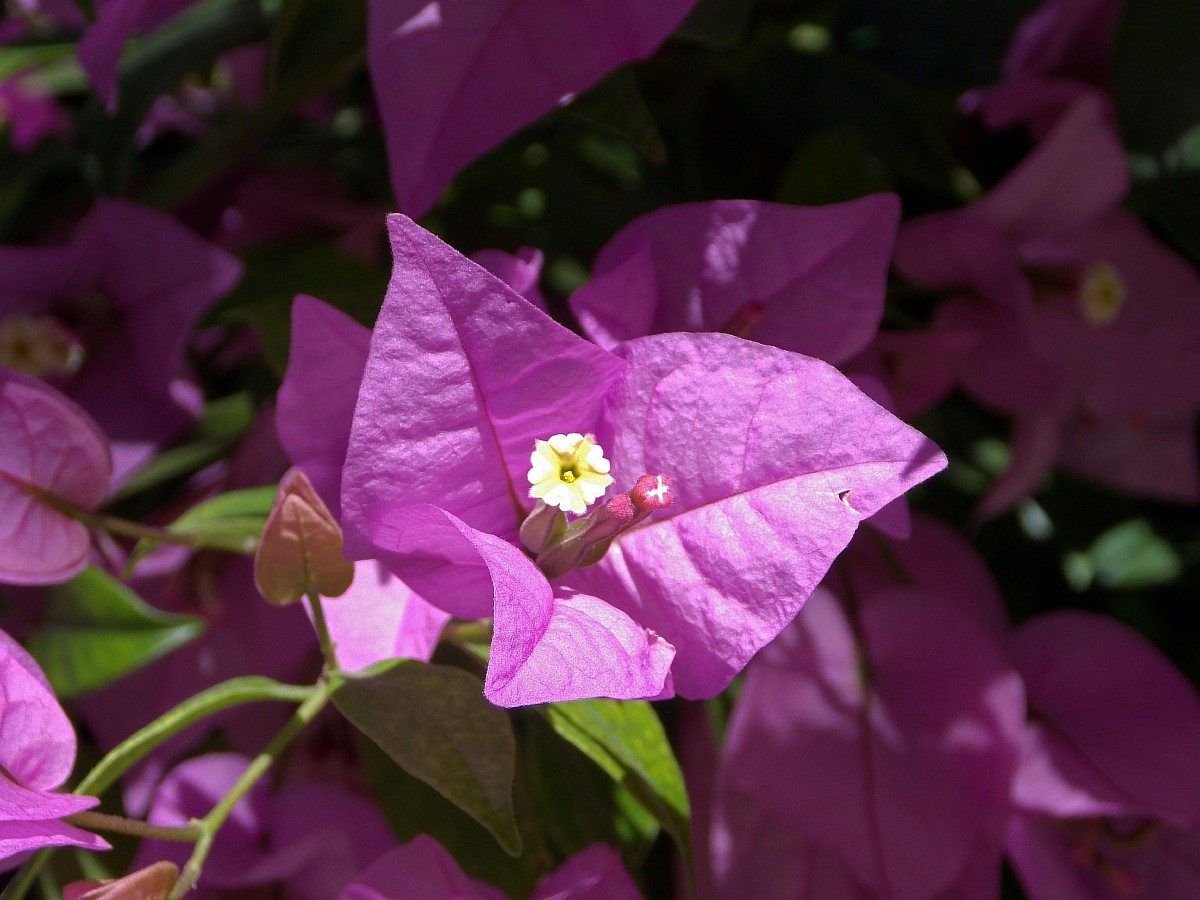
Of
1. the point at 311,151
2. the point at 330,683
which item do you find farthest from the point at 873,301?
the point at 311,151

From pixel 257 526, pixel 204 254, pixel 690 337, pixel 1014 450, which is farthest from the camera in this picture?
pixel 1014 450

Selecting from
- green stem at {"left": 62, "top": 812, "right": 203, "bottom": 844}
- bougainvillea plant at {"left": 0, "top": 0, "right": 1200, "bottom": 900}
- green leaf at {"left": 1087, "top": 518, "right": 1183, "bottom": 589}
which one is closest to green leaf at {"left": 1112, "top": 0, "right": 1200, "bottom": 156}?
bougainvillea plant at {"left": 0, "top": 0, "right": 1200, "bottom": 900}

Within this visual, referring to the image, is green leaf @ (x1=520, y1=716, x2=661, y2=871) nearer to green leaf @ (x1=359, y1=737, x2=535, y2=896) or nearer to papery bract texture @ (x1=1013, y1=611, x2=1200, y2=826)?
green leaf @ (x1=359, y1=737, x2=535, y2=896)

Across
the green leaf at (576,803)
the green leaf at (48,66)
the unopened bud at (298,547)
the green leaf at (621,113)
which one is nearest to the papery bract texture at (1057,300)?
the green leaf at (621,113)

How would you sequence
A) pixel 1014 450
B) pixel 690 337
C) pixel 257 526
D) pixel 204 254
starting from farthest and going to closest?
pixel 1014 450 < pixel 204 254 < pixel 257 526 < pixel 690 337

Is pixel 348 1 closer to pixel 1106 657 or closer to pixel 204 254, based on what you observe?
pixel 204 254

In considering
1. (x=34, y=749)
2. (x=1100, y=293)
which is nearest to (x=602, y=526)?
(x=34, y=749)

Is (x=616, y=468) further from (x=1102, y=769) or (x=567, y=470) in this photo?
(x=1102, y=769)
